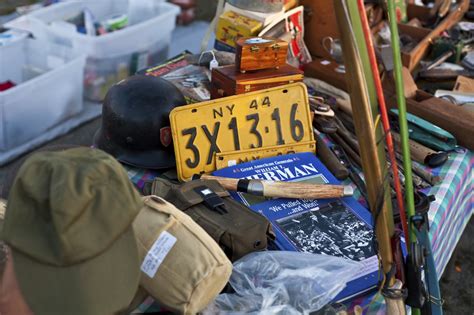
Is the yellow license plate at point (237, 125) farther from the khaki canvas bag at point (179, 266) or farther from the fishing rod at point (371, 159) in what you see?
the fishing rod at point (371, 159)

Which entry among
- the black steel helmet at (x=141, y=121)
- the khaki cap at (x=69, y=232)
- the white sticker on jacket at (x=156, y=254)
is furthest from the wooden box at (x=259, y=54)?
the khaki cap at (x=69, y=232)

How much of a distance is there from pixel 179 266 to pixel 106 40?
8.55 ft

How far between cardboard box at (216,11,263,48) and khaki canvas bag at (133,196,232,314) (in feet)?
4.57

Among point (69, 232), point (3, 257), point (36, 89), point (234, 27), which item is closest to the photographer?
point (69, 232)

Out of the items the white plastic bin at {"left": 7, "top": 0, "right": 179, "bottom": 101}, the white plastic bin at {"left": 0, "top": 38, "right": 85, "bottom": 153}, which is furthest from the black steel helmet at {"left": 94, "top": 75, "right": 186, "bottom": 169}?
the white plastic bin at {"left": 7, "top": 0, "right": 179, "bottom": 101}

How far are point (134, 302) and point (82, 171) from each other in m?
0.39

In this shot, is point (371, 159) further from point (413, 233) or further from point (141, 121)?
point (141, 121)

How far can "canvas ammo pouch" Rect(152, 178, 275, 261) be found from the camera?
1466mm

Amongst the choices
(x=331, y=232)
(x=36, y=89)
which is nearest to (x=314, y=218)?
(x=331, y=232)

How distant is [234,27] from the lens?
2.53 meters

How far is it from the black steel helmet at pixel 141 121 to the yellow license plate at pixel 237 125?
0.27ft

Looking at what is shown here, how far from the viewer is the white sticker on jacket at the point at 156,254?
4.08 ft

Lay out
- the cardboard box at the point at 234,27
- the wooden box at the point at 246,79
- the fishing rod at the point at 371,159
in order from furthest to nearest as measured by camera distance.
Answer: the cardboard box at the point at 234,27 < the wooden box at the point at 246,79 < the fishing rod at the point at 371,159

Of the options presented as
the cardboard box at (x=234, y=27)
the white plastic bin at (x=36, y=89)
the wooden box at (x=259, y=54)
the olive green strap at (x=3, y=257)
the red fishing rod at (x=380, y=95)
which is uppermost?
the red fishing rod at (x=380, y=95)
